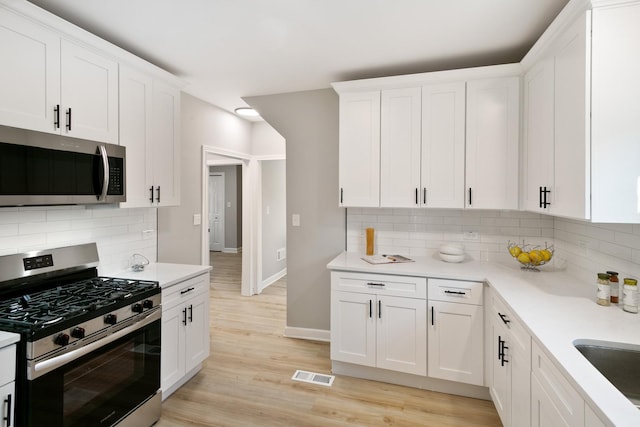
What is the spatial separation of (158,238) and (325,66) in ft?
7.18

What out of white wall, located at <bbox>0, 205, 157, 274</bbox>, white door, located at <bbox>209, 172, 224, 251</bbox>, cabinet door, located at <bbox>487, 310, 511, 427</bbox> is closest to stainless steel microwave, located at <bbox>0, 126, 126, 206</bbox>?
white wall, located at <bbox>0, 205, 157, 274</bbox>

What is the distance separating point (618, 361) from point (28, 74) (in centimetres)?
314

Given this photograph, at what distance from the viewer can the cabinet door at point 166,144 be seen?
105 inches

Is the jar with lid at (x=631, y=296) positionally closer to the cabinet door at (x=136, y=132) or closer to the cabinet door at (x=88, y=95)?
the cabinet door at (x=136, y=132)

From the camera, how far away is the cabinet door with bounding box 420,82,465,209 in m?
2.68

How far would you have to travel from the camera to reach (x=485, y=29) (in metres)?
2.23

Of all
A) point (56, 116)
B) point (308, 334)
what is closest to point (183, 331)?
point (308, 334)

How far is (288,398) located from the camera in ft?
8.11

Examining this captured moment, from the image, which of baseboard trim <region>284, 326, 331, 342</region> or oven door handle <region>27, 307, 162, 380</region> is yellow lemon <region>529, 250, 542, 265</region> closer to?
baseboard trim <region>284, 326, 331, 342</region>

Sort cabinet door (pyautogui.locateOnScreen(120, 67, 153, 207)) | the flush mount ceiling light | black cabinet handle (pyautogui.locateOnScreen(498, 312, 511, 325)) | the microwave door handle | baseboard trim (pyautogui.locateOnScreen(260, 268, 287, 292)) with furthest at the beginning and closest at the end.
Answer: baseboard trim (pyautogui.locateOnScreen(260, 268, 287, 292)) < the flush mount ceiling light < cabinet door (pyautogui.locateOnScreen(120, 67, 153, 207)) < the microwave door handle < black cabinet handle (pyautogui.locateOnScreen(498, 312, 511, 325))

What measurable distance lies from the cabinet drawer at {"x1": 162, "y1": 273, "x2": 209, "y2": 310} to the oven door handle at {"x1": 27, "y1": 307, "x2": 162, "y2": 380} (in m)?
0.18

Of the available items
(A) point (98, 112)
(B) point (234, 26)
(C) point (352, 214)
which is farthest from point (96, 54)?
(C) point (352, 214)

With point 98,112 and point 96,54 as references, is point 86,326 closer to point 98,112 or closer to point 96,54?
point 98,112

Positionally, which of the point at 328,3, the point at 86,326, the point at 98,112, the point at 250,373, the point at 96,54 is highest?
the point at 328,3
